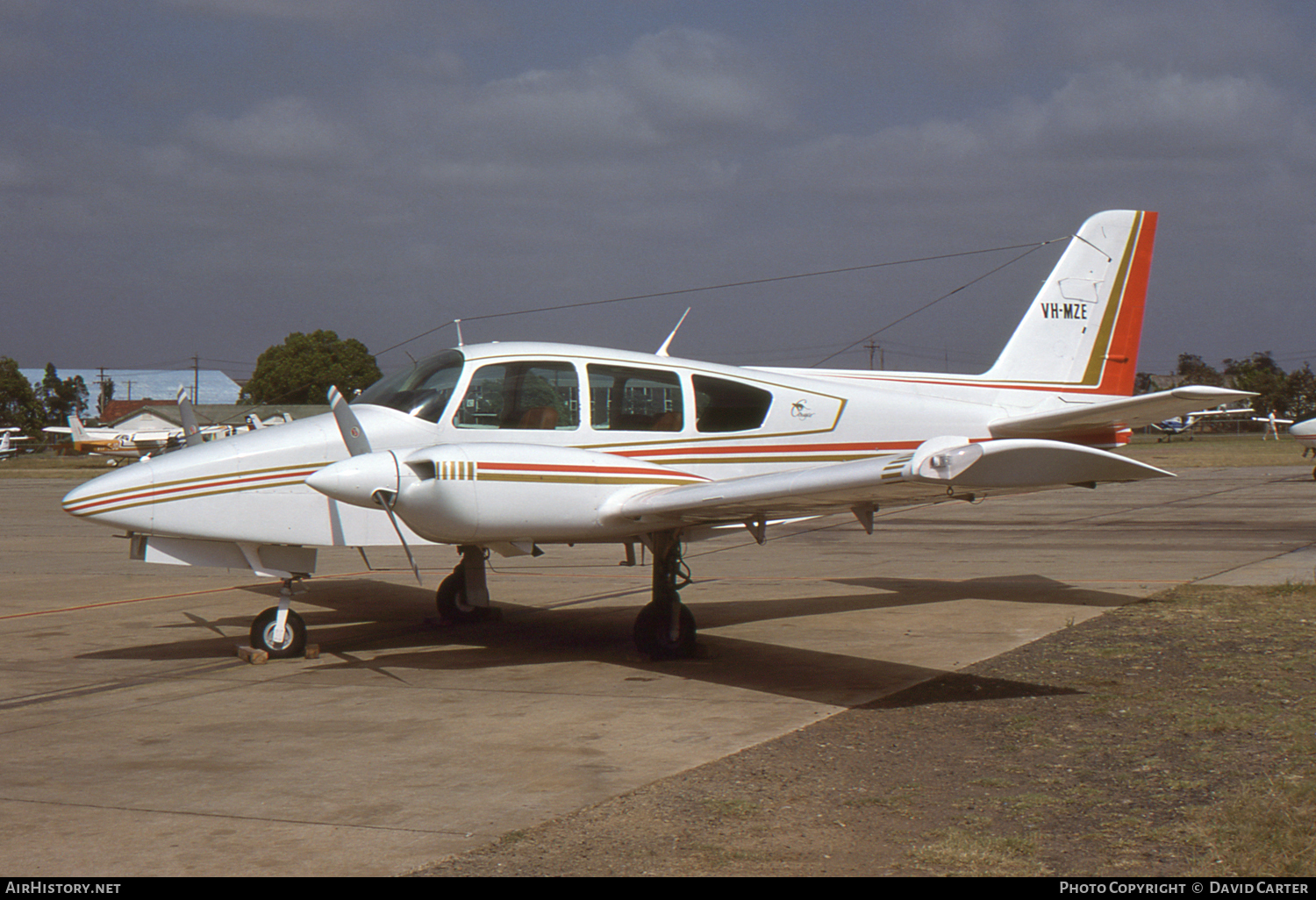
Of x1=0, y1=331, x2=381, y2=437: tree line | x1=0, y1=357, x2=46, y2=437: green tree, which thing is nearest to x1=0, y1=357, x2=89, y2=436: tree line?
x1=0, y1=357, x2=46, y2=437: green tree

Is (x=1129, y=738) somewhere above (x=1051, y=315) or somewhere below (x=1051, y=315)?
below

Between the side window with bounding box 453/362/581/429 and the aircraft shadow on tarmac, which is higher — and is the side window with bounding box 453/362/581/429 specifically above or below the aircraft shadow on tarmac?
above

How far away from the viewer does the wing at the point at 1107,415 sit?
26.5ft

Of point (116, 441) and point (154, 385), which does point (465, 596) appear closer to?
point (116, 441)

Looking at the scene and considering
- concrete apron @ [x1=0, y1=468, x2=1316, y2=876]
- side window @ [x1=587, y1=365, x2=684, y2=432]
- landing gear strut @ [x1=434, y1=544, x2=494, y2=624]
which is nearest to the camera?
concrete apron @ [x1=0, y1=468, x2=1316, y2=876]

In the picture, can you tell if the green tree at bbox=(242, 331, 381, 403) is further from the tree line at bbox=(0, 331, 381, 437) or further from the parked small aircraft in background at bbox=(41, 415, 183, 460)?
the parked small aircraft in background at bbox=(41, 415, 183, 460)

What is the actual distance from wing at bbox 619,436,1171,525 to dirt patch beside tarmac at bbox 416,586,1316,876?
1472mm

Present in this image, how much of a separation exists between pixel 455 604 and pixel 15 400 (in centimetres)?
10432

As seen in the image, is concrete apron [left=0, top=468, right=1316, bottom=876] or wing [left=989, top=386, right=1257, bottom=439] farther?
wing [left=989, top=386, right=1257, bottom=439]

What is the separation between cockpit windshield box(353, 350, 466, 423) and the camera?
9.02 m

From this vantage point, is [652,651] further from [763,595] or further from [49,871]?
[49,871]
